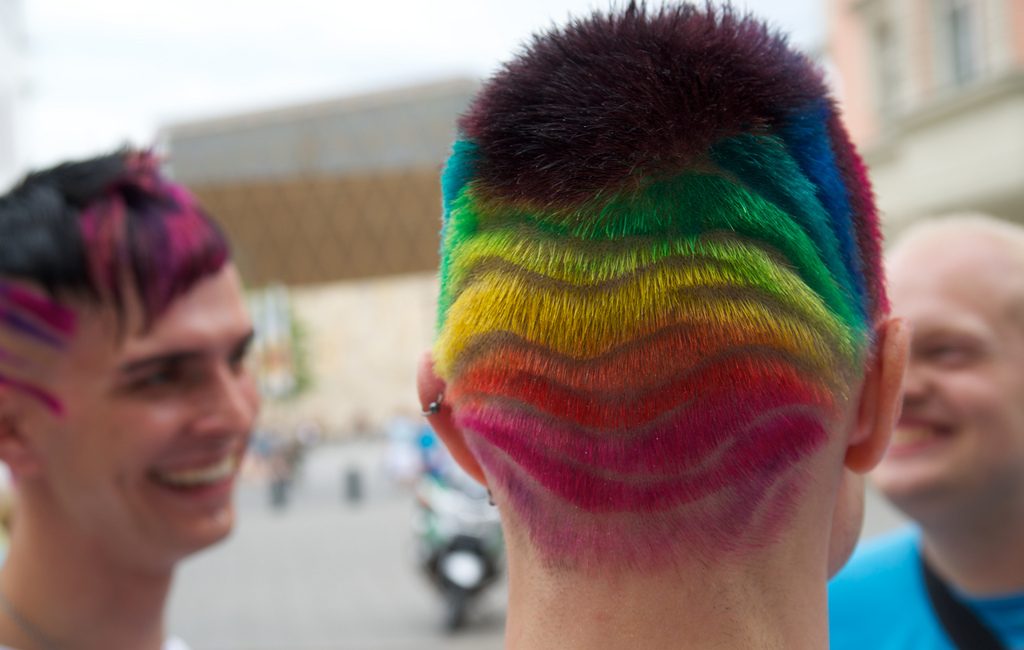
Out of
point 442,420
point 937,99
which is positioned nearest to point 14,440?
point 442,420

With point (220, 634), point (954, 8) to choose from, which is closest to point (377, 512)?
point (220, 634)

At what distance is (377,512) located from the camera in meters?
17.2

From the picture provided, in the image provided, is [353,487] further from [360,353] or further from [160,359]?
[360,353]

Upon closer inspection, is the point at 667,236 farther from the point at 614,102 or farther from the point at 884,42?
the point at 884,42

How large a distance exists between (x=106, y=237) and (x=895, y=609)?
1.80m

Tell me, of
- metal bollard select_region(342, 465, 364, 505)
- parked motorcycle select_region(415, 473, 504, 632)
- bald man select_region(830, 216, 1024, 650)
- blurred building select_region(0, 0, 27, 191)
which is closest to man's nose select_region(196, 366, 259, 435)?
bald man select_region(830, 216, 1024, 650)

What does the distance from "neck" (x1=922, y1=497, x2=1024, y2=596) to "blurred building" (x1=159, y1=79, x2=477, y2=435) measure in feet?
168

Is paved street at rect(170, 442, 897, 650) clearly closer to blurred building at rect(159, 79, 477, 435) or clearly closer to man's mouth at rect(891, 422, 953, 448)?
man's mouth at rect(891, 422, 953, 448)

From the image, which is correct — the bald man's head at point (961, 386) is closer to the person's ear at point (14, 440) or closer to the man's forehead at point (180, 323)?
the man's forehead at point (180, 323)

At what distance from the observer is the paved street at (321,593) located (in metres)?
7.57

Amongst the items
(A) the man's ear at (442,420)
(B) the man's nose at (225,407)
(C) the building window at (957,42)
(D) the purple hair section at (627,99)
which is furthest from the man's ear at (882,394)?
(C) the building window at (957,42)

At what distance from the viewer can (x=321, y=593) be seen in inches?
375

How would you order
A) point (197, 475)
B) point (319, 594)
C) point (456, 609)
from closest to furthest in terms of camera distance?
point (197, 475), point (456, 609), point (319, 594)

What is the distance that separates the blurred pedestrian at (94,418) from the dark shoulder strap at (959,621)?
1.53 meters
